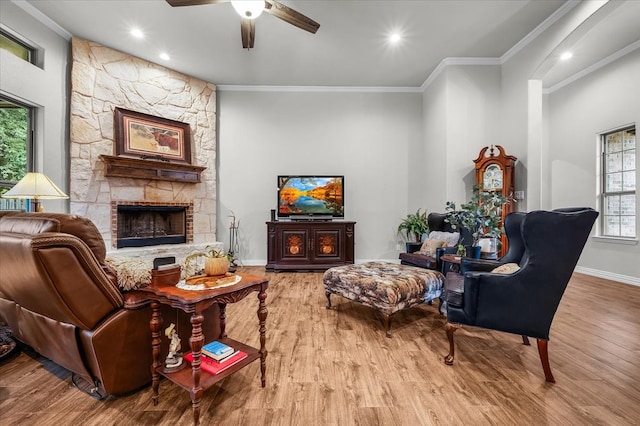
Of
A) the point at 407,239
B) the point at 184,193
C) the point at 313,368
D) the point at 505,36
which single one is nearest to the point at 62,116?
the point at 184,193

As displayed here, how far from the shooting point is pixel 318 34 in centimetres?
353

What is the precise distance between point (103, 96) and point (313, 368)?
4.64m

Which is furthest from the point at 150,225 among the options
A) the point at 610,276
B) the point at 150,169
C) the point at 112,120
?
the point at 610,276

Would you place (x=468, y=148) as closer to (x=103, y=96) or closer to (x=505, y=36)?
(x=505, y=36)

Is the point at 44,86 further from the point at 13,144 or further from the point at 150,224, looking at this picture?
the point at 150,224

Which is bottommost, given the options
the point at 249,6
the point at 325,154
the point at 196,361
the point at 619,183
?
the point at 196,361

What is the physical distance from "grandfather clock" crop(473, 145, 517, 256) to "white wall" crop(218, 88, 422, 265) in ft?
4.67

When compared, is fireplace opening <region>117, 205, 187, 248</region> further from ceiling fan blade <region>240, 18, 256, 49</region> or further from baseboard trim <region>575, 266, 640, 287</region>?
baseboard trim <region>575, 266, 640, 287</region>

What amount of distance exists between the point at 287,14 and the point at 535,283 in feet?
9.67

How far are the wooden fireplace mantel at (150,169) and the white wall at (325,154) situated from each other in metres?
0.66

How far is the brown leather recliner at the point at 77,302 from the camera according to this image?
3.84 ft

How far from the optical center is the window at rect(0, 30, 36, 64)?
117 inches

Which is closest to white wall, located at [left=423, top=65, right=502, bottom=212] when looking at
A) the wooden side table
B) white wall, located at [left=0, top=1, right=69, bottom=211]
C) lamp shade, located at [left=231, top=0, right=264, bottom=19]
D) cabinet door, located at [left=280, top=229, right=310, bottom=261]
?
cabinet door, located at [left=280, top=229, right=310, bottom=261]

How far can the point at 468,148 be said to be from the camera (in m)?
4.16
